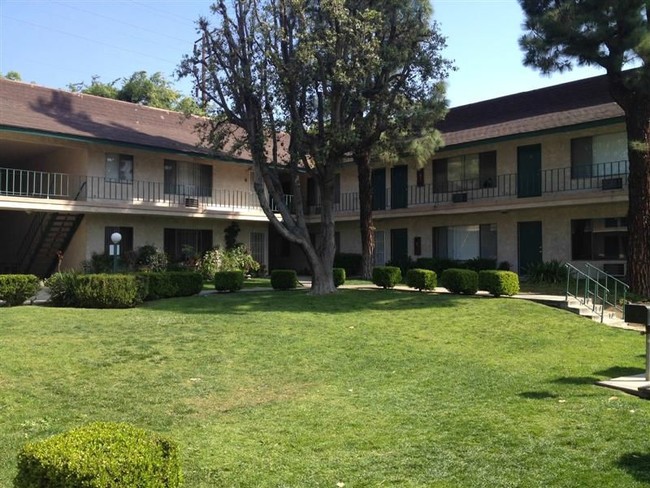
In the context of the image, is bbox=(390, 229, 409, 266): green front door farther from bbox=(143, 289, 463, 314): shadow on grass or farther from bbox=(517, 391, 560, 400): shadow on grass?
bbox=(517, 391, 560, 400): shadow on grass

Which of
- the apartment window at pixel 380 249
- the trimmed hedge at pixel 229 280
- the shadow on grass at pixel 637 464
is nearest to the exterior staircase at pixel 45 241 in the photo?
the trimmed hedge at pixel 229 280

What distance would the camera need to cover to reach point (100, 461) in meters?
3.17

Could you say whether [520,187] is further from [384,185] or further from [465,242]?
[384,185]

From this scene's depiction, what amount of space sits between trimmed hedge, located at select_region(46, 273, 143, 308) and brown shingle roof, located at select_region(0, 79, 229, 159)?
7.55 meters

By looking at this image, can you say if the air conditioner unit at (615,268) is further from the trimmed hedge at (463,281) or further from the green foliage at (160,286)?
the green foliage at (160,286)

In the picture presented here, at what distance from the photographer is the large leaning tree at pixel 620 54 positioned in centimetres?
1523

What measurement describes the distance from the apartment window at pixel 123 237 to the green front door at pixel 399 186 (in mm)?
11833

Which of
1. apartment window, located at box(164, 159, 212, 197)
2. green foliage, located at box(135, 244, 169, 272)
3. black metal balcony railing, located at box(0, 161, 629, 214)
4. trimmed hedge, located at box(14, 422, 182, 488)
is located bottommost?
trimmed hedge, located at box(14, 422, 182, 488)

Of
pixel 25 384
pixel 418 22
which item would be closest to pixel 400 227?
pixel 418 22

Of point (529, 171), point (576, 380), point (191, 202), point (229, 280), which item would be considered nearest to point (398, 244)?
point (529, 171)

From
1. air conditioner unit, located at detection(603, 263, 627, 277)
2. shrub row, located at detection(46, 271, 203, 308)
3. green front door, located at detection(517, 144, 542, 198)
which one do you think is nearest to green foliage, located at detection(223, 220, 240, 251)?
shrub row, located at detection(46, 271, 203, 308)

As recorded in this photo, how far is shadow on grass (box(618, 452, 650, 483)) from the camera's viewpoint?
4.59m

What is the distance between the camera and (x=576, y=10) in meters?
15.6

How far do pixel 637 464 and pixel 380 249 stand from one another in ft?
81.4
